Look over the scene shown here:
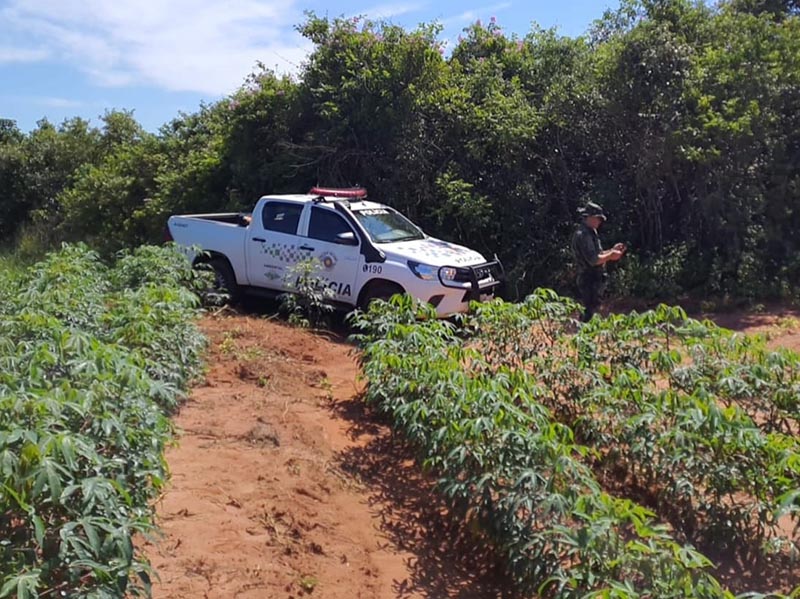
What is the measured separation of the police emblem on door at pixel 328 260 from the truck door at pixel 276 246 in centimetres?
24

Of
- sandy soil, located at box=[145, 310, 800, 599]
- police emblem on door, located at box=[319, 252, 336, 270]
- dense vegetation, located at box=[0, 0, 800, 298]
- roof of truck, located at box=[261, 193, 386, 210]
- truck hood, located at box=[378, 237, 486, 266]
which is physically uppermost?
dense vegetation, located at box=[0, 0, 800, 298]

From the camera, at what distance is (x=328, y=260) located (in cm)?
1036

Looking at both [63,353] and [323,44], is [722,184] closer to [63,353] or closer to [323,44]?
[323,44]

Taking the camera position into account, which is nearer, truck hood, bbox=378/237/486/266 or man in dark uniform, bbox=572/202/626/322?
man in dark uniform, bbox=572/202/626/322

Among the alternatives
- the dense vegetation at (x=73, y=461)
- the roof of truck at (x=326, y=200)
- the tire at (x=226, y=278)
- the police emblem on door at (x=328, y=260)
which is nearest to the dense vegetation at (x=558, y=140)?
the roof of truck at (x=326, y=200)

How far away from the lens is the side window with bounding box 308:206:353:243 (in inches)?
412

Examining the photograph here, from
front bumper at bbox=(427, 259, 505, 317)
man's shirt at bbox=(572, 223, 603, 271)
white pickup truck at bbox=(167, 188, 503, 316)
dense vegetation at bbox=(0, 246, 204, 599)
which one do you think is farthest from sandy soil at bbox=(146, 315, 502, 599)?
man's shirt at bbox=(572, 223, 603, 271)

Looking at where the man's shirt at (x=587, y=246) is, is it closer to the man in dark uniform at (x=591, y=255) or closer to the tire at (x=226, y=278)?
the man in dark uniform at (x=591, y=255)

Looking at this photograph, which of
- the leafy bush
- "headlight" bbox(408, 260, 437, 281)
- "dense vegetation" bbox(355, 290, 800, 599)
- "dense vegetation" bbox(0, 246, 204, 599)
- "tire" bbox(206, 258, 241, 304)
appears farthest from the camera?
"tire" bbox(206, 258, 241, 304)

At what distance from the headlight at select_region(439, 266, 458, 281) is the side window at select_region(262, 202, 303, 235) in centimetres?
213

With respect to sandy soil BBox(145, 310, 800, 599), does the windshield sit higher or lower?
higher

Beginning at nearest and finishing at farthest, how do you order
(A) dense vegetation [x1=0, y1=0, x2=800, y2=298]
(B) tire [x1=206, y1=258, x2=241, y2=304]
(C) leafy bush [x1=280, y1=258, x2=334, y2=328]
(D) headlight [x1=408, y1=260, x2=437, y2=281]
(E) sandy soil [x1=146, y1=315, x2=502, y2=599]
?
(E) sandy soil [x1=146, y1=315, x2=502, y2=599] < (D) headlight [x1=408, y1=260, x2=437, y2=281] < (C) leafy bush [x1=280, y1=258, x2=334, y2=328] < (B) tire [x1=206, y1=258, x2=241, y2=304] < (A) dense vegetation [x1=0, y1=0, x2=800, y2=298]

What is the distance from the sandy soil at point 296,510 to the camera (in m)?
4.39

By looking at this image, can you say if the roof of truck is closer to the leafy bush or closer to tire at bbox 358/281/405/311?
the leafy bush
